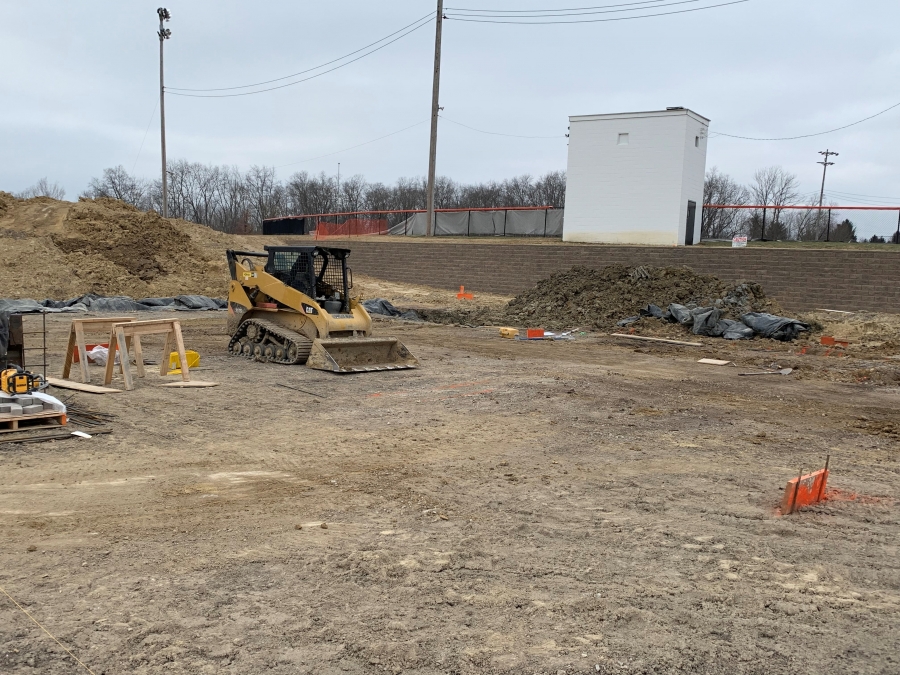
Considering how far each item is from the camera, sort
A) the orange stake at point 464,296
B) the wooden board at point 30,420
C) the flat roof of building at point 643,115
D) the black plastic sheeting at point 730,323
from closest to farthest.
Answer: the wooden board at point 30,420 < the black plastic sheeting at point 730,323 < the orange stake at point 464,296 < the flat roof of building at point 643,115

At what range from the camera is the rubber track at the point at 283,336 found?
12.8 metres

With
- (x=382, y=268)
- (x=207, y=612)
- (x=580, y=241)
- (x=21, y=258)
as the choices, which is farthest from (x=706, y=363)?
(x=21, y=258)

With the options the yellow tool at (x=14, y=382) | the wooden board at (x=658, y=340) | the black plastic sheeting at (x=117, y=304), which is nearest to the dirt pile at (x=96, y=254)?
the black plastic sheeting at (x=117, y=304)

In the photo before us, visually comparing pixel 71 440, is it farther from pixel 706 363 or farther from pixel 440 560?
pixel 706 363

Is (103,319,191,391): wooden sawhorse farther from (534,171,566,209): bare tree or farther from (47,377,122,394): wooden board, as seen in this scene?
(534,171,566,209): bare tree

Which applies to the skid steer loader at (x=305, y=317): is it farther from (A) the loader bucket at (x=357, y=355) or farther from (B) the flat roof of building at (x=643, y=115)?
(B) the flat roof of building at (x=643, y=115)

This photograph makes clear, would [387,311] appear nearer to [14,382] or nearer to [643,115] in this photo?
[643,115]

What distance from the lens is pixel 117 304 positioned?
75.8 ft

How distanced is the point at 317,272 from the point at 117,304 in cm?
1225

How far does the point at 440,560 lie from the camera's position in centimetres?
471

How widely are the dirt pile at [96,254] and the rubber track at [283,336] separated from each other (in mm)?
13956

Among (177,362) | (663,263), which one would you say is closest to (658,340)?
(663,263)

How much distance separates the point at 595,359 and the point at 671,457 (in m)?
7.82

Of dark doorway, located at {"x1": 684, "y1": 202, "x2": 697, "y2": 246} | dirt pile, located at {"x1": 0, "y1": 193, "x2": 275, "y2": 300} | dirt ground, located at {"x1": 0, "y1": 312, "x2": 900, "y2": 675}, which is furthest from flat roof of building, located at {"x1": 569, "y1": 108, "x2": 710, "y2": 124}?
dirt ground, located at {"x1": 0, "y1": 312, "x2": 900, "y2": 675}
